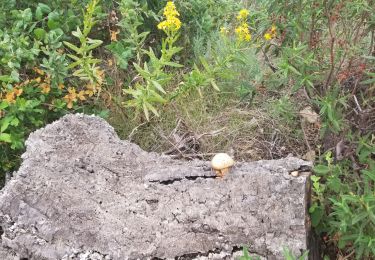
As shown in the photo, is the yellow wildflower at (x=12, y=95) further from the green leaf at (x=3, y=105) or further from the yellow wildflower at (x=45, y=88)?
the yellow wildflower at (x=45, y=88)

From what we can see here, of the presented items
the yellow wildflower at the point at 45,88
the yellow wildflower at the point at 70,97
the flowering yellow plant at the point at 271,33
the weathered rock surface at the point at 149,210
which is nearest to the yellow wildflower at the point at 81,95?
the yellow wildflower at the point at 70,97

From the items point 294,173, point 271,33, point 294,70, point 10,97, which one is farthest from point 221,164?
point 10,97

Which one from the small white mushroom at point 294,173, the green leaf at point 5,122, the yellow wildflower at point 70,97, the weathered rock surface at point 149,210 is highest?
the small white mushroom at point 294,173

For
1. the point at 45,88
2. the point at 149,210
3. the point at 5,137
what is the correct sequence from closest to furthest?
the point at 149,210, the point at 5,137, the point at 45,88

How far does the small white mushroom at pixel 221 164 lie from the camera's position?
2.18 metres

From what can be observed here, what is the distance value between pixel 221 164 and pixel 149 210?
33 centimetres

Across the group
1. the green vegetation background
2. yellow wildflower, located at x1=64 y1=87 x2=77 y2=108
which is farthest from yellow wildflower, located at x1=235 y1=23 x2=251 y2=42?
yellow wildflower, located at x1=64 y1=87 x2=77 y2=108

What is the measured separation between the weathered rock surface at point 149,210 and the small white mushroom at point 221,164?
0.03m

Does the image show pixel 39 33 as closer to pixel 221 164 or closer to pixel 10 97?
pixel 10 97

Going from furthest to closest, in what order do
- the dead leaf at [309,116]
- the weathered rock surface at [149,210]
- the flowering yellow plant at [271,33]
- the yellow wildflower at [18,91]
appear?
the dead leaf at [309,116] → the yellow wildflower at [18,91] → the flowering yellow plant at [271,33] → the weathered rock surface at [149,210]

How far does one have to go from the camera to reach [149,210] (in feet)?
7.00

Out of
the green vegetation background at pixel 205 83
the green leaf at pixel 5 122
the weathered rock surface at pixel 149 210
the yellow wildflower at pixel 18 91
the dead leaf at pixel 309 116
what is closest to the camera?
the weathered rock surface at pixel 149 210

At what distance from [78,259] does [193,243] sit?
42cm

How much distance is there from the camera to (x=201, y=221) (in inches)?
81.4
